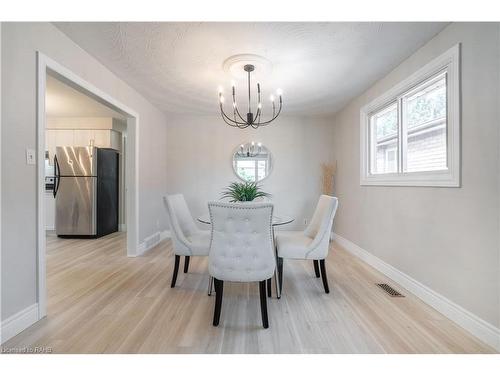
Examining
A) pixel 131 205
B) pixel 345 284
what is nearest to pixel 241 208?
pixel 345 284

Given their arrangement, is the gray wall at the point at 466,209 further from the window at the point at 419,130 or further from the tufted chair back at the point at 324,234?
the tufted chair back at the point at 324,234

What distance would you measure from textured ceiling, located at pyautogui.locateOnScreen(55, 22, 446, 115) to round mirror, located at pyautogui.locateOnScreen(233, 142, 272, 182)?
146 centimetres

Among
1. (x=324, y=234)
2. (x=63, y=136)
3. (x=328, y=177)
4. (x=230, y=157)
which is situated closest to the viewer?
(x=324, y=234)

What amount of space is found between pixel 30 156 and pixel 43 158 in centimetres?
12

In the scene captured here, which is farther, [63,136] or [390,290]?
[63,136]

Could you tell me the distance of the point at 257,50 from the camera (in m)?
2.34

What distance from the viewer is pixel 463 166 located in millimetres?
1853

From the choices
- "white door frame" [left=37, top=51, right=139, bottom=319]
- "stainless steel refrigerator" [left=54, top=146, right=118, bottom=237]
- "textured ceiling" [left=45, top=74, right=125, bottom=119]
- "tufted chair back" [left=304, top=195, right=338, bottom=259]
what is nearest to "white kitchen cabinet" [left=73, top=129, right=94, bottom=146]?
"textured ceiling" [left=45, top=74, right=125, bottom=119]

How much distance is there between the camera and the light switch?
1748 mm

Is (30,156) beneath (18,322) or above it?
above

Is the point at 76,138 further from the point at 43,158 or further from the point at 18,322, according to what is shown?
the point at 18,322

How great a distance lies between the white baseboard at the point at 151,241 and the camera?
12.0 ft

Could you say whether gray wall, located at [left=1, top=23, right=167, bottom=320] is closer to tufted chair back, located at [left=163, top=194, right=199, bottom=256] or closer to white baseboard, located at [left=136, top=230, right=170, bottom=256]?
tufted chair back, located at [left=163, top=194, right=199, bottom=256]

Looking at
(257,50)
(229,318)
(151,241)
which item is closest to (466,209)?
(229,318)
